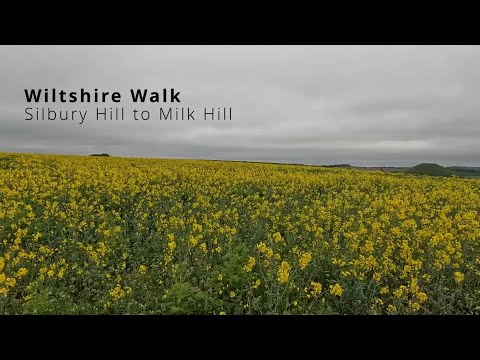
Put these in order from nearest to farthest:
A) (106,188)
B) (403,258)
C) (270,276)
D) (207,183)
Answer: (270,276)
(403,258)
(106,188)
(207,183)

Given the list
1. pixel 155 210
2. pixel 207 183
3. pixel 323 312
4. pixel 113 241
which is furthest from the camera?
pixel 207 183

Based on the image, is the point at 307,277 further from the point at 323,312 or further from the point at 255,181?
the point at 255,181

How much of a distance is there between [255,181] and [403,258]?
7724 mm

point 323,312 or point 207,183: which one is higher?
point 207,183

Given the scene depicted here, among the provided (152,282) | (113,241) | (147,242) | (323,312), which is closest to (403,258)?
(323,312)

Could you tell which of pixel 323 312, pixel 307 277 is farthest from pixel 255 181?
pixel 323 312

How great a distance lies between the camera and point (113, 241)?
6.05 m

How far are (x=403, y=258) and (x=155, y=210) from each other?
519cm

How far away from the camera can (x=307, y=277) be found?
196 inches

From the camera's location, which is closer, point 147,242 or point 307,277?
point 307,277

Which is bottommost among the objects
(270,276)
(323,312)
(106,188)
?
(323,312)
